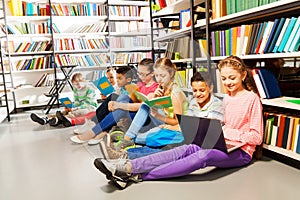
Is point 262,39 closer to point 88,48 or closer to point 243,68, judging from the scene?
point 243,68

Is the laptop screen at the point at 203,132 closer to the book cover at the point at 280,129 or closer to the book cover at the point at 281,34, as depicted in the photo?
the book cover at the point at 280,129

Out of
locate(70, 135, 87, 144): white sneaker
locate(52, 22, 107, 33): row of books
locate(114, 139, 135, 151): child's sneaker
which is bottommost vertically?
locate(70, 135, 87, 144): white sneaker

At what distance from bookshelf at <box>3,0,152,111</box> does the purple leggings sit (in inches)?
120

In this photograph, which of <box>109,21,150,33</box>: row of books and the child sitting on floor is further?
<box>109,21,150,33</box>: row of books

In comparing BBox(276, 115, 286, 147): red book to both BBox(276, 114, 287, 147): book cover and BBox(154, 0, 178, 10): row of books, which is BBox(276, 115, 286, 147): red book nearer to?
BBox(276, 114, 287, 147): book cover

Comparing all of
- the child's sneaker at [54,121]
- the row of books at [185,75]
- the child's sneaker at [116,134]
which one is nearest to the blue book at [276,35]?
the row of books at [185,75]

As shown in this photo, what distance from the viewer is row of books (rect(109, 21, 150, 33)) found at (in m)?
4.96

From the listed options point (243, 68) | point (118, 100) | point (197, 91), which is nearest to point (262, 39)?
point (243, 68)

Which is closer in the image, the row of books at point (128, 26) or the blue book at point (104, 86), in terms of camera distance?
the blue book at point (104, 86)

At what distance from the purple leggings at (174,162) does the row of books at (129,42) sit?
139 inches

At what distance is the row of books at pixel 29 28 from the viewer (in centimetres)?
454

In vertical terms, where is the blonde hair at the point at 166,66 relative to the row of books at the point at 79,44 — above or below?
below

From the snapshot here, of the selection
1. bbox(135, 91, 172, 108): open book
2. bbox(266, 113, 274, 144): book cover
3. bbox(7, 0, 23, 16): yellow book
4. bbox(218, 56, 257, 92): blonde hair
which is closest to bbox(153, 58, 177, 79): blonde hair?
bbox(135, 91, 172, 108): open book

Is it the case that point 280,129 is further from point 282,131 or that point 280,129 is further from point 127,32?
point 127,32
